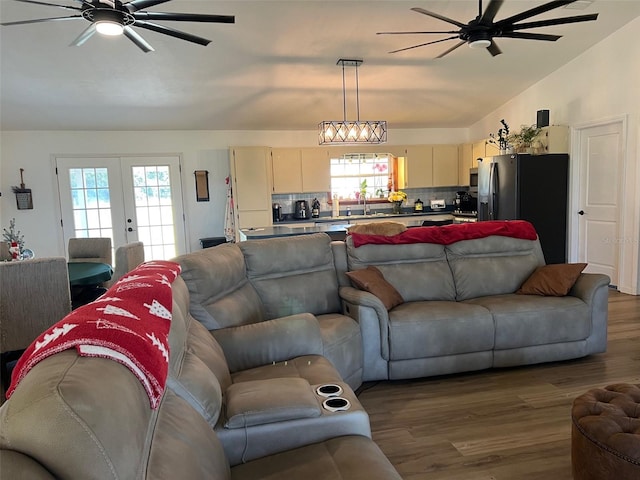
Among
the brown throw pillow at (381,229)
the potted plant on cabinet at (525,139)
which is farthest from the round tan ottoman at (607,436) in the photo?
the potted plant on cabinet at (525,139)

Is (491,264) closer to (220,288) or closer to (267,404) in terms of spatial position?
(220,288)

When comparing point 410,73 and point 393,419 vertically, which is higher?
point 410,73

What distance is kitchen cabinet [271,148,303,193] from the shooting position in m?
7.35

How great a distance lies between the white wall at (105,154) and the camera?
6.54m

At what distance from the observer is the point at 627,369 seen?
3.16 m

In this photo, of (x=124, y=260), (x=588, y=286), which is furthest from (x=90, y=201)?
(x=588, y=286)

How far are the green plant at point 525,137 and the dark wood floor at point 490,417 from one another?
3400 millimetres

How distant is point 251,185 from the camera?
7137 millimetres

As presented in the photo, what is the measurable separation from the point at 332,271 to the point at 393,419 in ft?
4.06

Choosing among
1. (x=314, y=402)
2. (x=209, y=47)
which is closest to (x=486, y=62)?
(x=209, y=47)

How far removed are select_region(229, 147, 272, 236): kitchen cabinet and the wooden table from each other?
125 inches

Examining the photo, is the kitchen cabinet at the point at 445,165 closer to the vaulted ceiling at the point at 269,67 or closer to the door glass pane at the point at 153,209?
the vaulted ceiling at the point at 269,67

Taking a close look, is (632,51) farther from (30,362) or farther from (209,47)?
(30,362)

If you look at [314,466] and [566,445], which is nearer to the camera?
[314,466]
